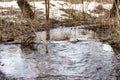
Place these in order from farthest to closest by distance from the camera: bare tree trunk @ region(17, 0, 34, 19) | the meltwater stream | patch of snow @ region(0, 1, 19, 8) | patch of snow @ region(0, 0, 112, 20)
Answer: patch of snow @ region(0, 1, 19, 8) → patch of snow @ region(0, 0, 112, 20) → bare tree trunk @ region(17, 0, 34, 19) → the meltwater stream

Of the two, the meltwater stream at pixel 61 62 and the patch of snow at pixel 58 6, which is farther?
the patch of snow at pixel 58 6

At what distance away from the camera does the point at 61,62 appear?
7938 millimetres

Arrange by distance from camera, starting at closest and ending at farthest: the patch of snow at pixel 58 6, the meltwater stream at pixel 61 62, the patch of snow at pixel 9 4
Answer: the meltwater stream at pixel 61 62 < the patch of snow at pixel 58 6 < the patch of snow at pixel 9 4

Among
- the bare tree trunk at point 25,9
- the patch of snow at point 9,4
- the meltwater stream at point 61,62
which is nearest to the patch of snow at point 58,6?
the patch of snow at point 9,4

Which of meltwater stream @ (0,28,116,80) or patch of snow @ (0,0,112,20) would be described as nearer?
meltwater stream @ (0,28,116,80)

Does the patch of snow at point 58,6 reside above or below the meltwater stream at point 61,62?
above

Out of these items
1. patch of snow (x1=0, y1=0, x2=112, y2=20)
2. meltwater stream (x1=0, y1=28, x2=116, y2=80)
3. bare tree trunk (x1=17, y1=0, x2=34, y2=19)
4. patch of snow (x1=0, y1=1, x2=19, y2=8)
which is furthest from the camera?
patch of snow (x1=0, y1=1, x2=19, y2=8)

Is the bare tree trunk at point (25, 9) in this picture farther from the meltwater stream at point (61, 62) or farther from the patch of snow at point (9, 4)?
the meltwater stream at point (61, 62)

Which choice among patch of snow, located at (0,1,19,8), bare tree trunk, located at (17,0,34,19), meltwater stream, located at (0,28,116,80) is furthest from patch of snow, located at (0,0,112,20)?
meltwater stream, located at (0,28,116,80)

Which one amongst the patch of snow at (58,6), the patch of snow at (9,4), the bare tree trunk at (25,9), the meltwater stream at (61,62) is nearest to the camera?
the meltwater stream at (61,62)

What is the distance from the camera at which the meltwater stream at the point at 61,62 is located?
706cm

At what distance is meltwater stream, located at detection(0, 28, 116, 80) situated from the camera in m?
7.06

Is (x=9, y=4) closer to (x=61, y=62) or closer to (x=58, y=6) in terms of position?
(x=58, y=6)

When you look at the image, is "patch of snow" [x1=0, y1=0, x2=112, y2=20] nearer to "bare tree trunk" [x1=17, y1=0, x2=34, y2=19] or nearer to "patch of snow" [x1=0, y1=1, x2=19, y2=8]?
"patch of snow" [x1=0, y1=1, x2=19, y2=8]
